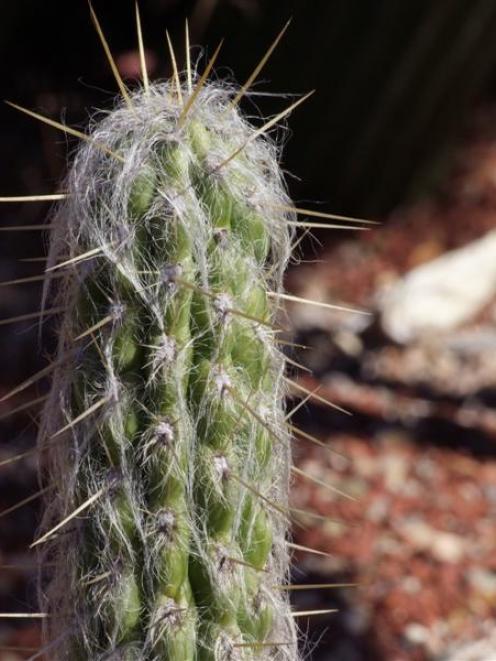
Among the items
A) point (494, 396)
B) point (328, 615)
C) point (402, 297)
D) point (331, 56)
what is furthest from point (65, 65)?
point (328, 615)

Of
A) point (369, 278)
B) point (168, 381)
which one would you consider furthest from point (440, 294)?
point (168, 381)

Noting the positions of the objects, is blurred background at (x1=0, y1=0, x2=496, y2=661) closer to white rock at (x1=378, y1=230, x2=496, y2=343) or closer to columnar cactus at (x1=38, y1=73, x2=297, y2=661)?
white rock at (x1=378, y1=230, x2=496, y2=343)

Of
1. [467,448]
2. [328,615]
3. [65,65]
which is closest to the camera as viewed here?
[328,615]

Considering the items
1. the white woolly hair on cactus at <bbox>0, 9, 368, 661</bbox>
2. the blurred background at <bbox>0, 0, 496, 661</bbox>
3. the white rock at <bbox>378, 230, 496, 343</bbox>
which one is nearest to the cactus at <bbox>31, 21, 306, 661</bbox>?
the white woolly hair on cactus at <bbox>0, 9, 368, 661</bbox>

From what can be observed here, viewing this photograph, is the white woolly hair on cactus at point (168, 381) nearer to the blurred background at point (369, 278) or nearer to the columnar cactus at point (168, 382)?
the columnar cactus at point (168, 382)

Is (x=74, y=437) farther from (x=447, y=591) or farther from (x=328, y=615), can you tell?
(x=447, y=591)

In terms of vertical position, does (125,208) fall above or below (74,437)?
above

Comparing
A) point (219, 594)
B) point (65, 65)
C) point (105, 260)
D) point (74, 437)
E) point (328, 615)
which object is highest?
point (105, 260)
